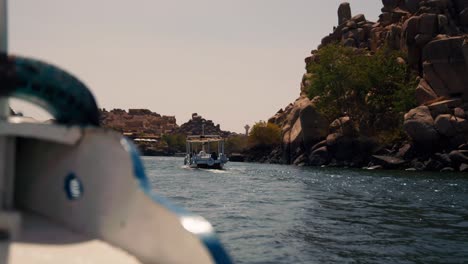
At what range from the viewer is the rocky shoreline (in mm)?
53656

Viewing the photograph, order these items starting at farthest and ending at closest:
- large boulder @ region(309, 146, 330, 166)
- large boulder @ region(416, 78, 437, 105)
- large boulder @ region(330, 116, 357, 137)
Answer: large boulder @ region(309, 146, 330, 166) < large boulder @ region(330, 116, 357, 137) < large boulder @ region(416, 78, 437, 105)

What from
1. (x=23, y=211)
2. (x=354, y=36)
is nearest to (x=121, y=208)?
(x=23, y=211)

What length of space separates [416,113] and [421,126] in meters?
2.00

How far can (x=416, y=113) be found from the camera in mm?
55219

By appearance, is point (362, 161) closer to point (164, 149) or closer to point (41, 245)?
point (41, 245)

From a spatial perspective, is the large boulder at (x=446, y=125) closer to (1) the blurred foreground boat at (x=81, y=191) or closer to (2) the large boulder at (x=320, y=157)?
(2) the large boulder at (x=320, y=157)

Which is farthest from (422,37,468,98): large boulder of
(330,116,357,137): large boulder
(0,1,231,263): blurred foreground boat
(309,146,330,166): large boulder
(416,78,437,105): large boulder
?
(0,1,231,263): blurred foreground boat

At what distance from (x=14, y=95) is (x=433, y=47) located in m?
58.8

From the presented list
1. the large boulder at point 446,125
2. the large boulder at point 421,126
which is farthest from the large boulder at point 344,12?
the large boulder at point 446,125

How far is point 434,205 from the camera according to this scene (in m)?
21.8

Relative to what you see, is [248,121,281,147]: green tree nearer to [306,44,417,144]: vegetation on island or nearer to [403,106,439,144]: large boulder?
[306,44,417,144]: vegetation on island

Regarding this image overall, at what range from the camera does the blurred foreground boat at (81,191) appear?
4.00m

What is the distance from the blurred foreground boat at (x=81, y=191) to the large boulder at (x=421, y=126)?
5381cm

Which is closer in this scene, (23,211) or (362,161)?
(23,211)
